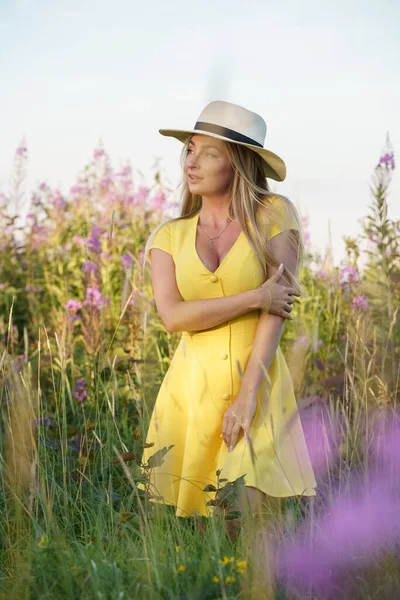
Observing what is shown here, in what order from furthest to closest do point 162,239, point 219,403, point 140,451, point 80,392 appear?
point 80,392 → point 140,451 → point 162,239 → point 219,403

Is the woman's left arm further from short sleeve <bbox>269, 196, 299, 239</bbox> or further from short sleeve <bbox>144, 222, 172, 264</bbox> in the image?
short sleeve <bbox>144, 222, 172, 264</bbox>

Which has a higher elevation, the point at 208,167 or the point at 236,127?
the point at 236,127

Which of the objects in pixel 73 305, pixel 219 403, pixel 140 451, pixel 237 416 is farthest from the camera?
pixel 73 305

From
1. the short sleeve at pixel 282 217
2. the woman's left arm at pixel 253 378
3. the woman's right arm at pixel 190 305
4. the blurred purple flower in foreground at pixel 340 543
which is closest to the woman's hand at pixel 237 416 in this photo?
the woman's left arm at pixel 253 378

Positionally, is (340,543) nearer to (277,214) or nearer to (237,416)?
(237,416)

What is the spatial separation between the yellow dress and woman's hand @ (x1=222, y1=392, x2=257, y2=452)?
0.14 ft

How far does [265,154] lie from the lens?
3.10 m

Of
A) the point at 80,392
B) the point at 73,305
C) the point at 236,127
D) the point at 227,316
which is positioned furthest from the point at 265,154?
the point at 73,305

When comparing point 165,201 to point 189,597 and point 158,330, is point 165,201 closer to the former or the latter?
point 158,330

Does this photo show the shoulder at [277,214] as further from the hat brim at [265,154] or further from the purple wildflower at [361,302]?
the purple wildflower at [361,302]

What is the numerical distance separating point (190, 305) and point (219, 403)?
0.38 meters

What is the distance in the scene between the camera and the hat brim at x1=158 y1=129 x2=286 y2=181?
303 cm

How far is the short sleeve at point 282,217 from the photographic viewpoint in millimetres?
3039

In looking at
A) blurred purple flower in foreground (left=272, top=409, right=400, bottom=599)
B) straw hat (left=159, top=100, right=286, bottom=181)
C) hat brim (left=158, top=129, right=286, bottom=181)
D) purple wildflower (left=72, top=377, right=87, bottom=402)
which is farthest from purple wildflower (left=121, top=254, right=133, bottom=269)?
blurred purple flower in foreground (left=272, top=409, right=400, bottom=599)
